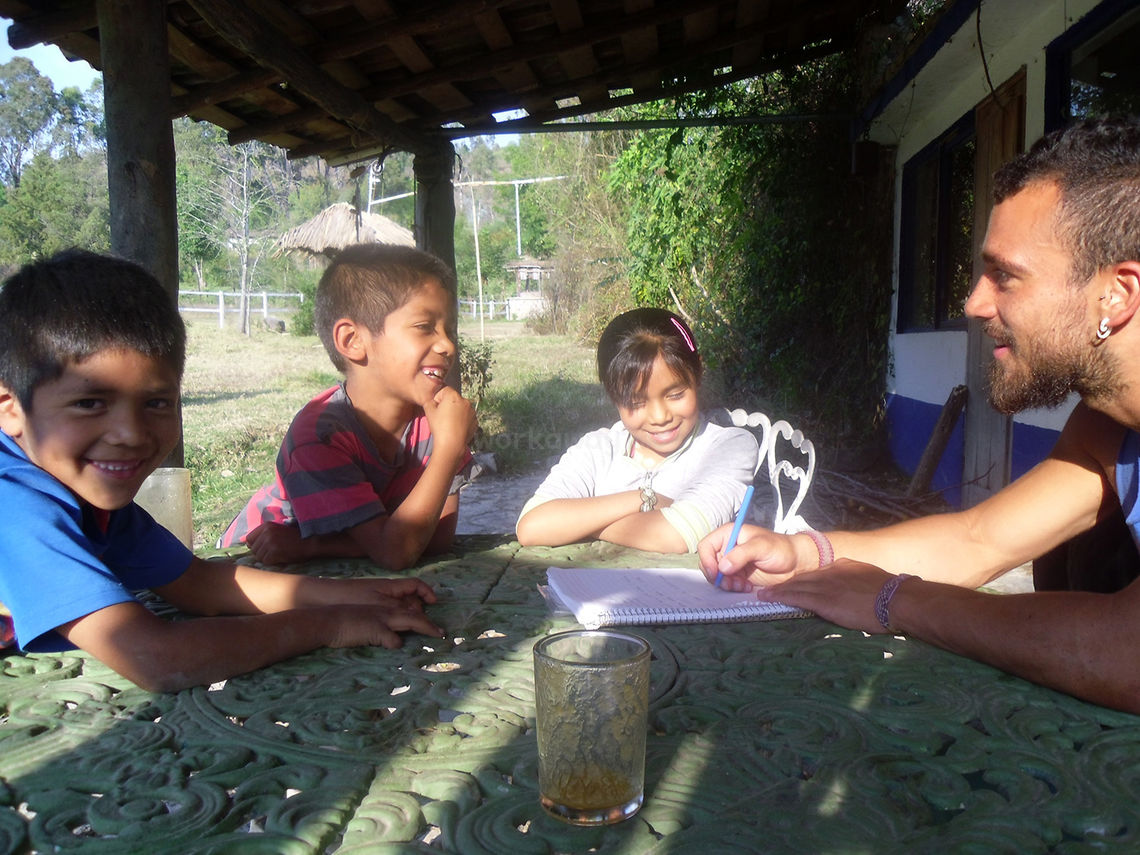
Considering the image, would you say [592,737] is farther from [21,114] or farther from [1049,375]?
[21,114]

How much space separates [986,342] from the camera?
4.71 metres

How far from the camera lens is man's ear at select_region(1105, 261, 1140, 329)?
128cm

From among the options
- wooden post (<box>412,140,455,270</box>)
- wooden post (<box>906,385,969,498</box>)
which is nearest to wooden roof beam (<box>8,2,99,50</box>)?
wooden post (<box>412,140,455,270</box>)

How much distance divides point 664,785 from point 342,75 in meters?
4.68

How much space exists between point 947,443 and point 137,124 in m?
4.94

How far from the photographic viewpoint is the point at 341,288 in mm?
2396

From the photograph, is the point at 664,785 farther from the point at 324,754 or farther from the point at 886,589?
the point at 886,589

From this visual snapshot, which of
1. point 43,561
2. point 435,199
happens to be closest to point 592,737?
point 43,561

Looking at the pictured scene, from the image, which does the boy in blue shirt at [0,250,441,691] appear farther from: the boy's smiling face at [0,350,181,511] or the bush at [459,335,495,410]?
the bush at [459,335,495,410]

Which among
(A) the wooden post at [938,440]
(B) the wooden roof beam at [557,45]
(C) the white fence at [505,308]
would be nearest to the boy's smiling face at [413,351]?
(B) the wooden roof beam at [557,45]

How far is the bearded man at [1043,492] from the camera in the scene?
112 cm

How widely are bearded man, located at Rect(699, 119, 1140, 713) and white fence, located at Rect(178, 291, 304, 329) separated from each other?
26945 mm

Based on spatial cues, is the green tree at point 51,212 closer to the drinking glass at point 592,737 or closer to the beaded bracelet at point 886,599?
the beaded bracelet at point 886,599

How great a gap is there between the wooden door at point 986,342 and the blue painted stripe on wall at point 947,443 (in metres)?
0.14
